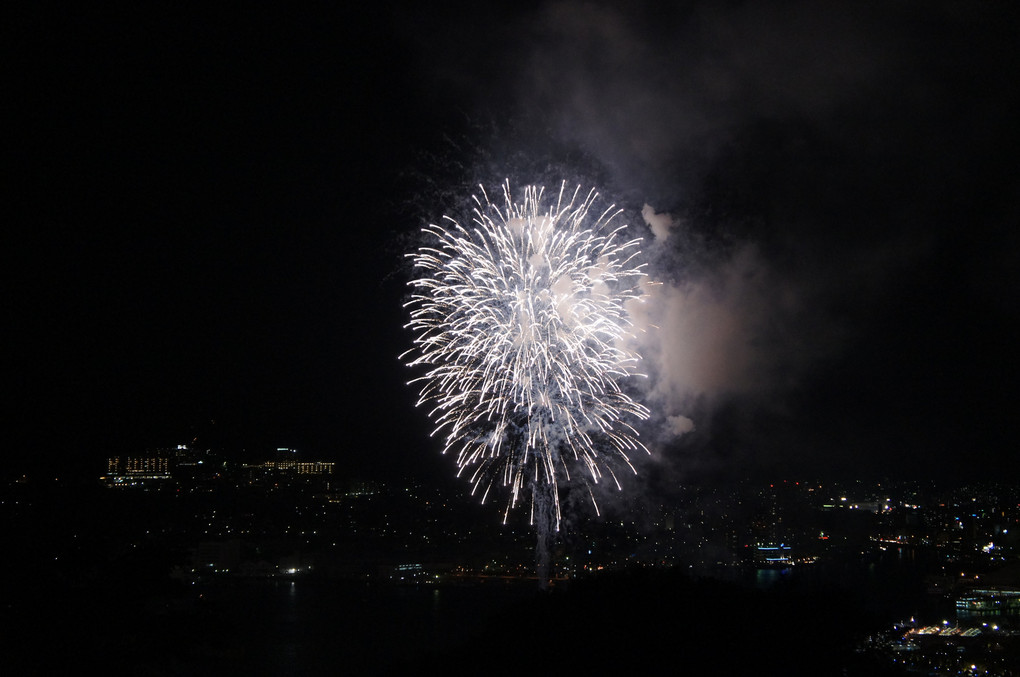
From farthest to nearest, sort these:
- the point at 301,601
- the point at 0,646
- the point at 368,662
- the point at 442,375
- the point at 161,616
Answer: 1. the point at 301,601
2. the point at 368,662
3. the point at 442,375
4. the point at 161,616
5. the point at 0,646

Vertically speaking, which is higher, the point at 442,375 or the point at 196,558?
the point at 442,375

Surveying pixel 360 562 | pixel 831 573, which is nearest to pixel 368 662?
pixel 360 562

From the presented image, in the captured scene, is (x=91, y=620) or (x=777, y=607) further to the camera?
(x=777, y=607)

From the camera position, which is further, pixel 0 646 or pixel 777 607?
pixel 777 607

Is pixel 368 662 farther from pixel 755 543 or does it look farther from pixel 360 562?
pixel 755 543

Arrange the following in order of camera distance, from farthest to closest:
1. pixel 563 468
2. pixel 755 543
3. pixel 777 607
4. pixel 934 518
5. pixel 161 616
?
pixel 934 518, pixel 755 543, pixel 563 468, pixel 777 607, pixel 161 616

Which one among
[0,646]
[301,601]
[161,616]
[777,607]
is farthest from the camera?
[301,601]

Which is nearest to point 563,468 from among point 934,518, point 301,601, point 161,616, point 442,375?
point 442,375

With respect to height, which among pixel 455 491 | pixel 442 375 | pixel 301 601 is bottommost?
pixel 301 601

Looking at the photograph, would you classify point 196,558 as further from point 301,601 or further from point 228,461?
point 228,461
